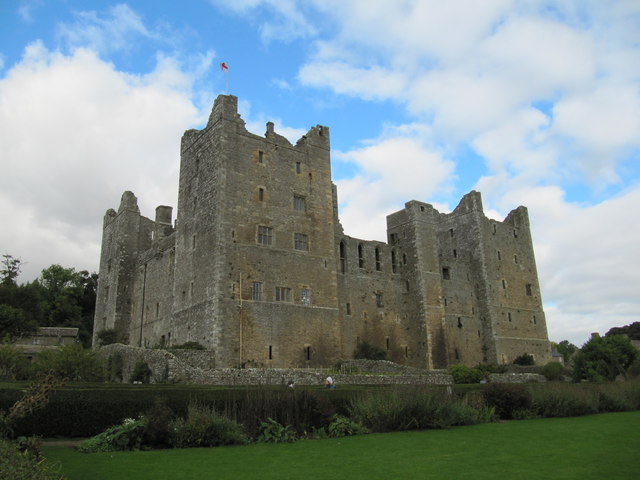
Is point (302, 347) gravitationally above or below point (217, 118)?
below

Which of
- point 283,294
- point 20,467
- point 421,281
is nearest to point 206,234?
point 283,294

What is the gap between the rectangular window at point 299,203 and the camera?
38.4m

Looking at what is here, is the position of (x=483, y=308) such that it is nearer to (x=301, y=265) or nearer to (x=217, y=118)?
(x=301, y=265)

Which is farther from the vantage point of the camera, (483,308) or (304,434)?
(483,308)

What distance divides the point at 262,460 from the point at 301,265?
84.2 feet

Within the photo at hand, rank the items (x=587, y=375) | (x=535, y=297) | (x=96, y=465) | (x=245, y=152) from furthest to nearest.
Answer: (x=535, y=297)
(x=587, y=375)
(x=245, y=152)
(x=96, y=465)

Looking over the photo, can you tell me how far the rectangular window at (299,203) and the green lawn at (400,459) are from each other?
2411 cm

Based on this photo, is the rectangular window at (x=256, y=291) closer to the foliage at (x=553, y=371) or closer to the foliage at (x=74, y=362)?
the foliage at (x=74, y=362)

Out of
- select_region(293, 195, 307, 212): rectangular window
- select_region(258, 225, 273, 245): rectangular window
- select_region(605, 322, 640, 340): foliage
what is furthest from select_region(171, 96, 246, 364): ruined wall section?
select_region(605, 322, 640, 340): foliage

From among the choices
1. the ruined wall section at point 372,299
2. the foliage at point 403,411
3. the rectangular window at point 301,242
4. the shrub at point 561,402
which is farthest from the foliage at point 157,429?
the ruined wall section at point 372,299

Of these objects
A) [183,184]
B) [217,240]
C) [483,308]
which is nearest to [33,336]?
[183,184]

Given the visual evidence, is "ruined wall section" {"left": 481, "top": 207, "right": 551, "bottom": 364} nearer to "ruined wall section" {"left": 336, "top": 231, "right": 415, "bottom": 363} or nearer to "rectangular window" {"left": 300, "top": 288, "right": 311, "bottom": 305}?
"ruined wall section" {"left": 336, "top": 231, "right": 415, "bottom": 363}

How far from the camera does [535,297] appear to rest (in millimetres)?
57156

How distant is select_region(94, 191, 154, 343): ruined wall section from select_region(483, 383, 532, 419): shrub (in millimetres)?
34260
